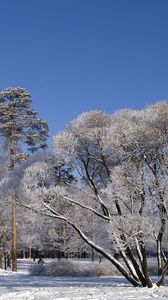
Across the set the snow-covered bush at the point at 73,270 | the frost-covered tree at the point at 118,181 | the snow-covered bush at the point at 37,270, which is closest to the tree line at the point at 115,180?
the frost-covered tree at the point at 118,181

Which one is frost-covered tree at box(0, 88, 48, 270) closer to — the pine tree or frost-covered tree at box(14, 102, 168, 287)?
the pine tree

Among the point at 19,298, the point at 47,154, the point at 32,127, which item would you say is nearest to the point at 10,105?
the point at 32,127

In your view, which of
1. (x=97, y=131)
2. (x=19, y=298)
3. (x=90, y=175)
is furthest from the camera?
(x=90, y=175)

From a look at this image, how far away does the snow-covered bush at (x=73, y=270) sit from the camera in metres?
27.3

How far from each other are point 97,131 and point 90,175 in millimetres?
2182

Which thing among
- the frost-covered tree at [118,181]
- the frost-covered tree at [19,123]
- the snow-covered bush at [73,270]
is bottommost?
the snow-covered bush at [73,270]

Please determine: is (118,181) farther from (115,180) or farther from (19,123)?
(19,123)

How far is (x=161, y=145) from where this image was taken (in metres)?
17.3

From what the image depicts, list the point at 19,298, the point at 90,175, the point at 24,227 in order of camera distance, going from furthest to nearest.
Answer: the point at 24,227
the point at 90,175
the point at 19,298

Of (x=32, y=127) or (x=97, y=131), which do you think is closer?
(x=97, y=131)

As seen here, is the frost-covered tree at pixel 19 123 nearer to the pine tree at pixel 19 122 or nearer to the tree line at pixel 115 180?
the pine tree at pixel 19 122

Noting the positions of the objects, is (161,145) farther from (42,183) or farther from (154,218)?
(42,183)

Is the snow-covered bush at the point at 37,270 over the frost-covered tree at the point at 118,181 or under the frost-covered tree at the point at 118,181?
under

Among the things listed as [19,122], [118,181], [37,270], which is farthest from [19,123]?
[118,181]
